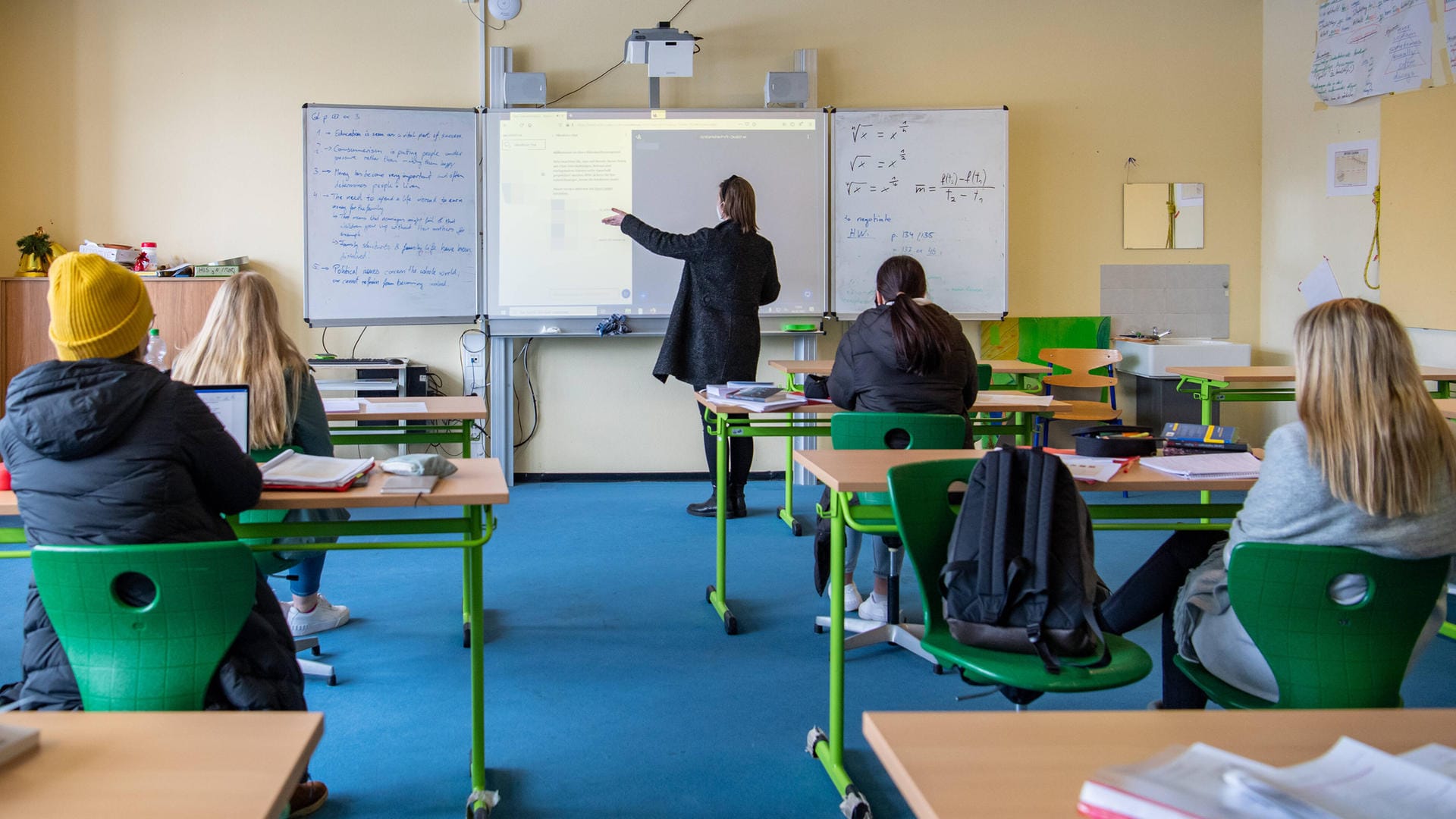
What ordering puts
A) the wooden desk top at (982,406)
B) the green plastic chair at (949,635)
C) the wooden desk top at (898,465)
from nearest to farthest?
the green plastic chair at (949,635)
the wooden desk top at (898,465)
the wooden desk top at (982,406)

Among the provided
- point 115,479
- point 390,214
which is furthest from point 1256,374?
point 115,479

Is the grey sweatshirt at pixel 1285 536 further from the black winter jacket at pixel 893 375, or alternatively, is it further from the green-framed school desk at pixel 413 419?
the green-framed school desk at pixel 413 419

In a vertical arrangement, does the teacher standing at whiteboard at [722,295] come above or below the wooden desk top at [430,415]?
above

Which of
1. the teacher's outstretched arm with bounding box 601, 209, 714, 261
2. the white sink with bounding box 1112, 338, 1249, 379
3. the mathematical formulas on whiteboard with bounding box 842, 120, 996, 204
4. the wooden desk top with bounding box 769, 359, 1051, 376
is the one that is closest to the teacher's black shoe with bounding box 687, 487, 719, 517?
the wooden desk top with bounding box 769, 359, 1051, 376

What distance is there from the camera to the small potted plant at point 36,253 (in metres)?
5.75

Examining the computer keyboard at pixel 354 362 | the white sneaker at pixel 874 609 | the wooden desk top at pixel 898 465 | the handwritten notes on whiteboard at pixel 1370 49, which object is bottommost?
the white sneaker at pixel 874 609

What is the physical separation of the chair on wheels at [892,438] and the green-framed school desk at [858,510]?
1.02 feet

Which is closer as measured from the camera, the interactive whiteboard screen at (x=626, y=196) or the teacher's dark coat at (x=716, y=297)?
the teacher's dark coat at (x=716, y=297)

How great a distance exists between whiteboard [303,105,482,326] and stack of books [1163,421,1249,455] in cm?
415

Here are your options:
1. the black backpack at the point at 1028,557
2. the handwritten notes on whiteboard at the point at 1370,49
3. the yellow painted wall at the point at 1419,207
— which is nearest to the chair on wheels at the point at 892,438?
the black backpack at the point at 1028,557

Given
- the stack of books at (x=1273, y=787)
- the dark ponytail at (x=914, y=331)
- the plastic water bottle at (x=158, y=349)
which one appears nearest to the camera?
the stack of books at (x=1273, y=787)

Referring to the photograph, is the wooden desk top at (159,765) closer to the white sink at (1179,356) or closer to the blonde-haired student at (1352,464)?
the blonde-haired student at (1352,464)

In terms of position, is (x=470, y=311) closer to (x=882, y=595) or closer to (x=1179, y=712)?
(x=882, y=595)

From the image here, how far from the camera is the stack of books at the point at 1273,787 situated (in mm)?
771
